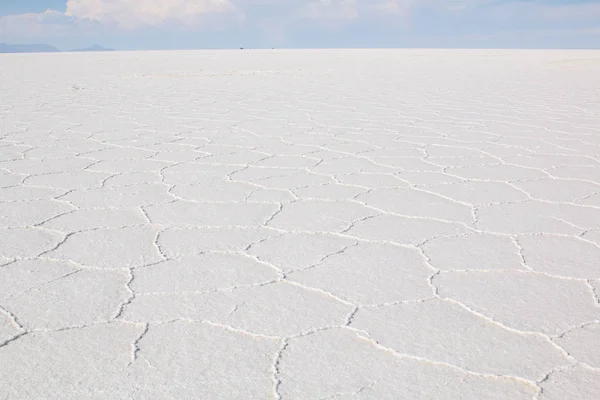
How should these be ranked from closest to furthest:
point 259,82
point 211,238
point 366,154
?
point 211,238, point 366,154, point 259,82

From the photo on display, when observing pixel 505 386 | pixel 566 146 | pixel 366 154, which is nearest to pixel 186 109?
pixel 366 154

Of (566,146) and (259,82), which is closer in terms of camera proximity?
(566,146)

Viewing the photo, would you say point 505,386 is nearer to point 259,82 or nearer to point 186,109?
point 186,109

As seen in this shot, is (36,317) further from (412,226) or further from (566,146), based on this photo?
(566,146)

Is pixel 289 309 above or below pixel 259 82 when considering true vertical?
Answer: above

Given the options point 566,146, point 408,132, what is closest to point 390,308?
point 566,146

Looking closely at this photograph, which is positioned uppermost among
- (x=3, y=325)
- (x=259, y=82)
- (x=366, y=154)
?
(x=3, y=325)

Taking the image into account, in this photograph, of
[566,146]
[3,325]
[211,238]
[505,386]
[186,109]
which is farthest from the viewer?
[186,109]
